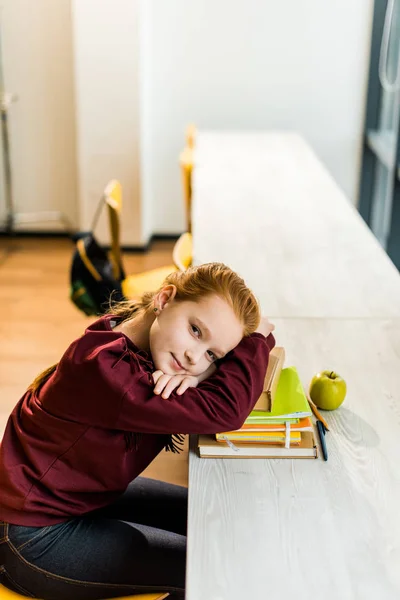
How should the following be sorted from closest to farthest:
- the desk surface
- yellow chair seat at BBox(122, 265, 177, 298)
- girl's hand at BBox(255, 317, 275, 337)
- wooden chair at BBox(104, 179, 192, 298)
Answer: girl's hand at BBox(255, 317, 275, 337) → the desk surface → wooden chair at BBox(104, 179, 192, 298) → yellow chair seat at BBox(122, 265, 177, 298)

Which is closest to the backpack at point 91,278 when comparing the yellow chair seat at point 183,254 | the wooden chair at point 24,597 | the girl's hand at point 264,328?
the yellow chair seat at point 183,254

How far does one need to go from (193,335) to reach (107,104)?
12.5 feet

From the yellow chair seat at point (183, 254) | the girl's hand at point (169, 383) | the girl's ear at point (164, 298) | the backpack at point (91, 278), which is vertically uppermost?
the girl's ear at point (164, 298)

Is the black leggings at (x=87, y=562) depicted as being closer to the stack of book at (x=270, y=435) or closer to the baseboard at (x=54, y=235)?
the stack of book at (x=270, y=435)

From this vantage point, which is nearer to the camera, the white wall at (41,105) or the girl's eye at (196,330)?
the girl's eye at (196,330)

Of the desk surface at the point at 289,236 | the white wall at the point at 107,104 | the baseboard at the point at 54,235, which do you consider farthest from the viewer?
the baseboard at the point at 54,235

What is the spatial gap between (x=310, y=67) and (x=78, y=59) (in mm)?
1507

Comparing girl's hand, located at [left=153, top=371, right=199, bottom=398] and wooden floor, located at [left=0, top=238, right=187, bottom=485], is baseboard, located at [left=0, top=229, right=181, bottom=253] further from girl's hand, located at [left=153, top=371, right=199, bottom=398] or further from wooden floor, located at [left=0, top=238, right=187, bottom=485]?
girl's hand, located at [left=153, top=371, right=199, bottom=398]

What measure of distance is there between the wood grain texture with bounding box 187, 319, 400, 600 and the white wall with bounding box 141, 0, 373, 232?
3.94 m

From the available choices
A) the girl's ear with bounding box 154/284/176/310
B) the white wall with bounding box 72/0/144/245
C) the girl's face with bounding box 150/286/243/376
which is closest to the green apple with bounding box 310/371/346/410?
the girl's face with bounding box 150/286/243/376

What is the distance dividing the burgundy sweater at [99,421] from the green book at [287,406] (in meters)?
0.04

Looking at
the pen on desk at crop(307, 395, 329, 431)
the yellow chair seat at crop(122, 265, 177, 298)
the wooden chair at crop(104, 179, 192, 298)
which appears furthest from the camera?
the yellow chair seat at crop(122, 265, 177, 298)

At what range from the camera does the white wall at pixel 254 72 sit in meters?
5.10

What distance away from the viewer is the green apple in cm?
151
